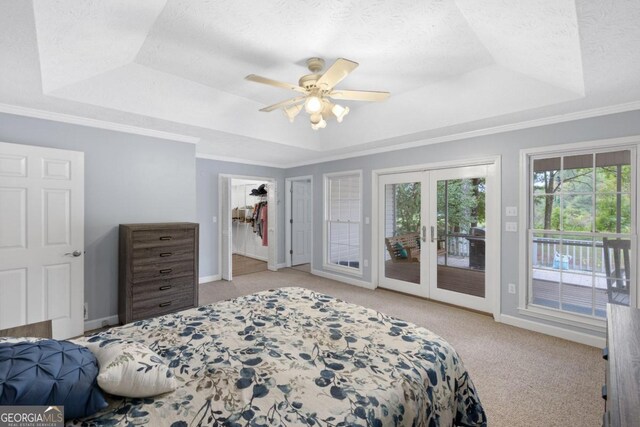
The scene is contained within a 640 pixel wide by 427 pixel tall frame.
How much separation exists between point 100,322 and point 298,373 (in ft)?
10.5

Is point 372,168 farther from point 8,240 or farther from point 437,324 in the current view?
point 8,240

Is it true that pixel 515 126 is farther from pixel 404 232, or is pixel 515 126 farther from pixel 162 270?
pixel 162 270

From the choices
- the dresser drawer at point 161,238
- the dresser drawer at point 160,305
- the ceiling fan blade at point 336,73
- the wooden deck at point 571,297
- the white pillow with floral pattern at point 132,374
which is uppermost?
the ceiling fan blade at point 336,73

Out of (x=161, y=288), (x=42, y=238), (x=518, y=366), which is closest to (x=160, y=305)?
(x=161, y=288)

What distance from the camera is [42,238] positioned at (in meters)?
2.76

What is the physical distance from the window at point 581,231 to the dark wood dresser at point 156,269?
388 cm

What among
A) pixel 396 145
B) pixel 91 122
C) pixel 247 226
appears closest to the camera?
pixel 91 122

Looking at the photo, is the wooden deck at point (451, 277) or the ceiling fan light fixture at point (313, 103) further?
the wooden deck at point (451, 277)

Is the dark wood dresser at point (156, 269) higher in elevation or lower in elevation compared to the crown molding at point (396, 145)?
lower

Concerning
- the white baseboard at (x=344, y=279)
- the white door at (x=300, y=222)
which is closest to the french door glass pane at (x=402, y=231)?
the white baseboard at (x=344, y=279)

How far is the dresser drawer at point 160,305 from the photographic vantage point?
10.2 ft

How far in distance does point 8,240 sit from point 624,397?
13.4 ft

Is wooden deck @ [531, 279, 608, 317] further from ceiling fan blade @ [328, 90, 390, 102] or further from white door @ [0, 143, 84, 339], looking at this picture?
white door @ [0, 143, 84, 339]

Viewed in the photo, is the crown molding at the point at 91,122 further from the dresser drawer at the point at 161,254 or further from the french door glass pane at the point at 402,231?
the french door glass pane at the point at 402,231
